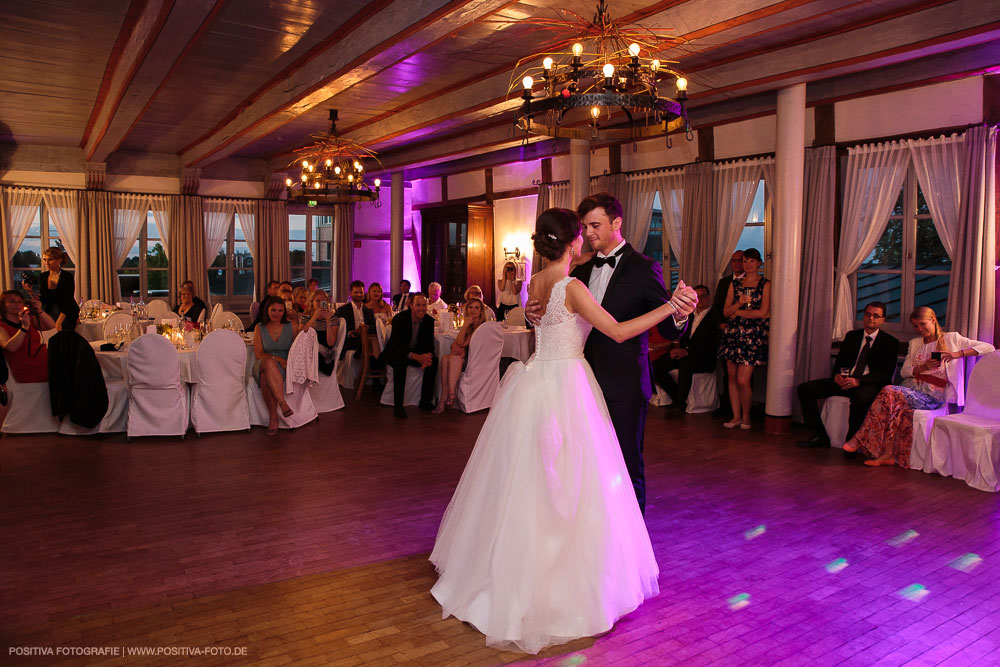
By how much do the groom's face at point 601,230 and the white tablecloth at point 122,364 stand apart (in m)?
4.44

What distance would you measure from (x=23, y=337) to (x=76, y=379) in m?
0.58

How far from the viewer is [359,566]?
12.7ft

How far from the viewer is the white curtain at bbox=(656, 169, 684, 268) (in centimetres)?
960

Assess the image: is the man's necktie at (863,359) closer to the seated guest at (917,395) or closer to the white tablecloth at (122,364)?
the seated guest at (917,395)

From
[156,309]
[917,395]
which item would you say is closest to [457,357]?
[917,395]

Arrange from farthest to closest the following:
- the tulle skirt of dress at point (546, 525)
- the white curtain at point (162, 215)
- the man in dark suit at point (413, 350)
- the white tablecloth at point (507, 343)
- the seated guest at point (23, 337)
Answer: the white curtain at point (162, 215) → the white tablecloth at point (507, 343) → the man in dark suit at point (413, 350) → the seated guest at point (23, 337) → the tulle skirt of dress at point (546, 525)

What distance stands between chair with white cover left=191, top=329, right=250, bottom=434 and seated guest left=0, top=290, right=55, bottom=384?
137 centimetres

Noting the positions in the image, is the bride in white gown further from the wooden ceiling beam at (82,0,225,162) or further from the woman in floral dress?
the woman in floral dress

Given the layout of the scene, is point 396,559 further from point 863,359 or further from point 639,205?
point 639,205

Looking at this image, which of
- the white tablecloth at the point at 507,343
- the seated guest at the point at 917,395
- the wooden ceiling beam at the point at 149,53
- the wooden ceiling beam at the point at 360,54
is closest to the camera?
the wooden ceiling beam at the point at 360,54

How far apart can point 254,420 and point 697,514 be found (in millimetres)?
4386

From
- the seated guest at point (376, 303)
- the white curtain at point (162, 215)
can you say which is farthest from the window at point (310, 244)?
the seated guest at point (376, 303)

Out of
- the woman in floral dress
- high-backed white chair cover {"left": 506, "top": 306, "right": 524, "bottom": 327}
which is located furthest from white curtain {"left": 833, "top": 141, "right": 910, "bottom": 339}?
high-backed white chair cover {"left": 506, "top": 306, "right": 524, "bottom": 327}

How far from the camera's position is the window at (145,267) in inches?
566
